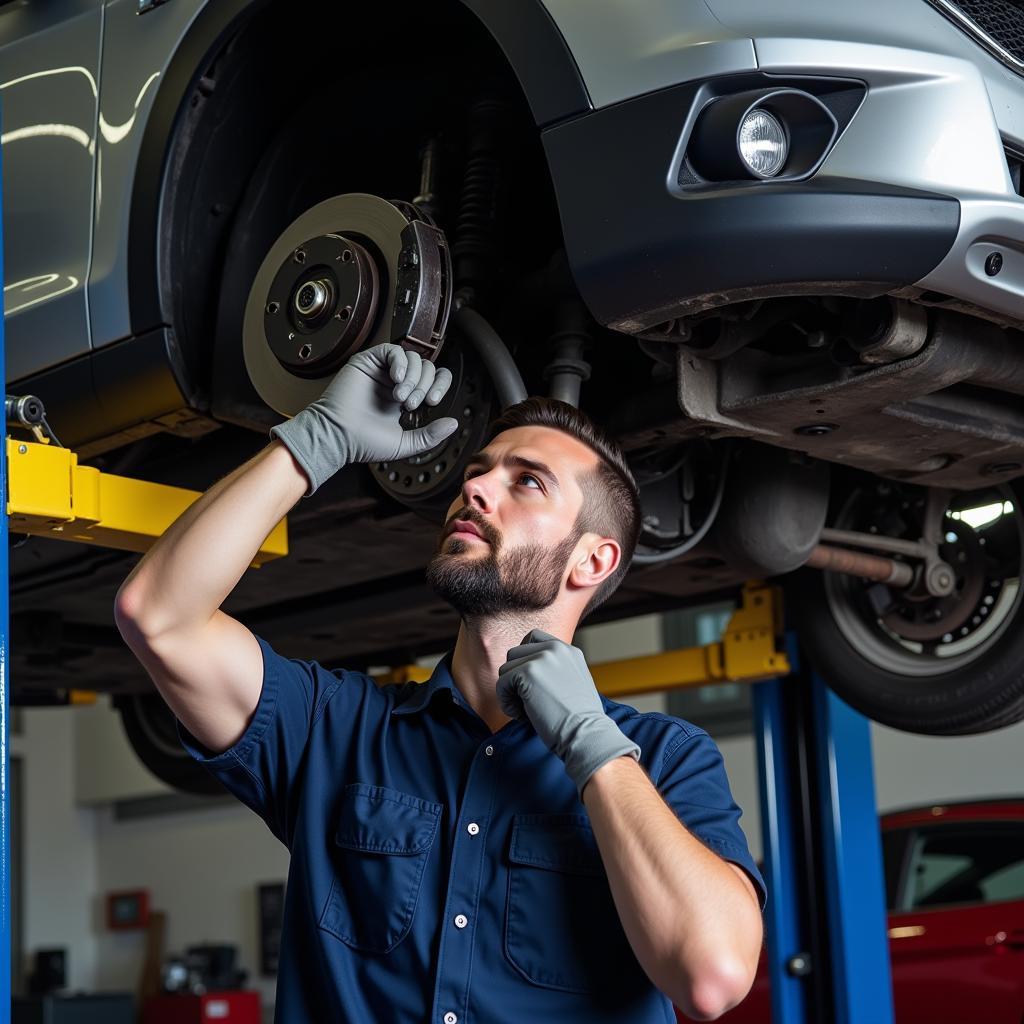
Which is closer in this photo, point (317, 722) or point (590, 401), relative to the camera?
point (317, 722)

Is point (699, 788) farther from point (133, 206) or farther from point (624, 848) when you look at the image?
point (133, 206)

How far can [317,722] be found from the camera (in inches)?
67.8

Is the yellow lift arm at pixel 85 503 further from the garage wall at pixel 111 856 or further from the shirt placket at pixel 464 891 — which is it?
the garage wall at pixel 111 856

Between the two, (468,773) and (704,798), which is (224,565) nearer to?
(468,773)

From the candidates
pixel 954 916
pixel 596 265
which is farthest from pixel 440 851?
pixel 954 916

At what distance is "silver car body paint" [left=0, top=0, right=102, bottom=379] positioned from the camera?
2262 millimetres

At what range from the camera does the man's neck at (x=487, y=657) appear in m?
1.76

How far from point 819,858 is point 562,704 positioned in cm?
190

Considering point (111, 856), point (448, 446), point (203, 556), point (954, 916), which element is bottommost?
point (954, 916)

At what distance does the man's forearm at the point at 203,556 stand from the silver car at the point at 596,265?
33cm

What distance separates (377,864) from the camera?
62.7 inches

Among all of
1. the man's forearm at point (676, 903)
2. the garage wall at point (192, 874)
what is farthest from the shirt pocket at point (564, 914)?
the garage wall at point (192, 874)

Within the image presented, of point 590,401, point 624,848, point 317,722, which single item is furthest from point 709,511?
point 624,848

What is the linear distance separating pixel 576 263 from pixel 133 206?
2.78 feet
